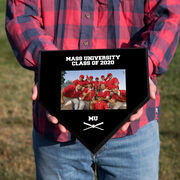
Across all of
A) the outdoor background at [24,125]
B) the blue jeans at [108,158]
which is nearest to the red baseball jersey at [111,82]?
the blue jeans at [108,158]

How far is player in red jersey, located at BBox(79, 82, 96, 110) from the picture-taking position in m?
0.99

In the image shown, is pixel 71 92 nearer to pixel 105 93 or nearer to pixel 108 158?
pixel 105 93

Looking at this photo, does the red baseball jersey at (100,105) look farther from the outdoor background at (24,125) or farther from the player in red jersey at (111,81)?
the outdoor background at (24,125)

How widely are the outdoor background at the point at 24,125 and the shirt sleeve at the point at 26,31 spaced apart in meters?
1.66

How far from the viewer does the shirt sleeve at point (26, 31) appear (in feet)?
3.68

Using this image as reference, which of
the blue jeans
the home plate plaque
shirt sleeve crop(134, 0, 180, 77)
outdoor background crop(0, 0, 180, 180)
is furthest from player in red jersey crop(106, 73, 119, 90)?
outdoor background crop(0, 0, 180, 180)

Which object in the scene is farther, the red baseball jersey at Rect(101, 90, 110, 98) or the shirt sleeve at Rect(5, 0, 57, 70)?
the shirt sleeve at Rect(5, 0, 57, 70)

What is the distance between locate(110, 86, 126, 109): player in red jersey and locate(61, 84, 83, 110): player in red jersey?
0.11 m

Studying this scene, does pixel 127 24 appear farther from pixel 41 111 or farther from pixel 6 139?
pixel 6 139

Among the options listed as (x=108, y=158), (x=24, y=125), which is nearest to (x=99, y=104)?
(x=108, y=158)

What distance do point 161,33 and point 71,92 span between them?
39 cm

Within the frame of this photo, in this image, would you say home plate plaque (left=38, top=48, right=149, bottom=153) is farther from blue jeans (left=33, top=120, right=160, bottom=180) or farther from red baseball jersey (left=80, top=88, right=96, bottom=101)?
blue jeans (left=33, top=120, right=160, bottom=180)

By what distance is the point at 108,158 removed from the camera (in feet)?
4.01

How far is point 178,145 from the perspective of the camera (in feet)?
9.72
